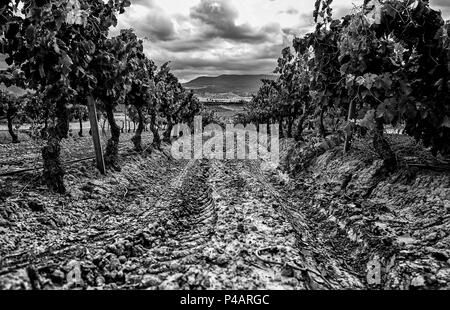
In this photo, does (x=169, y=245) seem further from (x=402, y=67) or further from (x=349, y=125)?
(x=402, y=67)

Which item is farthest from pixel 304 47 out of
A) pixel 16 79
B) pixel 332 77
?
pixel 16 79

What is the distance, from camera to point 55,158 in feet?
40.0

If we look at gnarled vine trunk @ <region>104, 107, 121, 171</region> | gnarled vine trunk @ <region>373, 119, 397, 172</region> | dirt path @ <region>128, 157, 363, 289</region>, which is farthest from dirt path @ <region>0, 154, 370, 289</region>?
gnarled vine trunk @ <region>373, 119, 397, 172</region>

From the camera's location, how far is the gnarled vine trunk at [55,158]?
11.9m

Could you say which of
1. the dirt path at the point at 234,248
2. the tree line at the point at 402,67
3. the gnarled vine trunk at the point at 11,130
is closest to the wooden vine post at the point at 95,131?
the dirt path at the point at 234,248

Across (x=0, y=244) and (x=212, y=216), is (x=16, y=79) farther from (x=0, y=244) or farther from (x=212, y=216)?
(x=212, y=216)

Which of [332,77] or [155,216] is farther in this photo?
[332,77]

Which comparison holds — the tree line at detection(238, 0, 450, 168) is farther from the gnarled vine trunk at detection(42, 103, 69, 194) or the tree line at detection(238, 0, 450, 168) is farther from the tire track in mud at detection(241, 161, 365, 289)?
the gnarled vine trunk at detection(42, 103, 69, 194)

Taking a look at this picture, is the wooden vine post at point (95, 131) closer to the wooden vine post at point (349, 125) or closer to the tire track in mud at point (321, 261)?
the tire track in mud at point (321, 261)

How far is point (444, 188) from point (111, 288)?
395 inches

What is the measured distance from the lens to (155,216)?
10.3 meters

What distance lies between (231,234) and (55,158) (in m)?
7.84

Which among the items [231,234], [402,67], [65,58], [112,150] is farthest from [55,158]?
[402,67]

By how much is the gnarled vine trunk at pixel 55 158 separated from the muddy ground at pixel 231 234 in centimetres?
49
